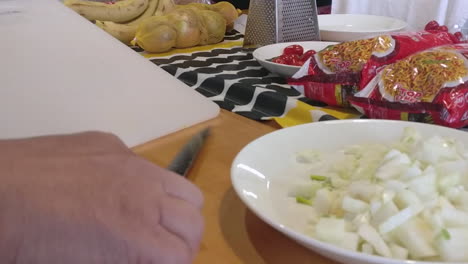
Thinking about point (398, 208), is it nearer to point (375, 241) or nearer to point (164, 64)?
point (375, 241)

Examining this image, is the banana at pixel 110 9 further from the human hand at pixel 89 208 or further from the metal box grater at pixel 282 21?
the human hand at pixel 89 208

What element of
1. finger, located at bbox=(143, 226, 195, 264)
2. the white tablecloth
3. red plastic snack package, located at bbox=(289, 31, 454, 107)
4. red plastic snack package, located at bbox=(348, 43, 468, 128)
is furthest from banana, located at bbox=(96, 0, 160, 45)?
finger, located at bbox=(143, 226, 195, 264)

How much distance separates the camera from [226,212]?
0.52 metres

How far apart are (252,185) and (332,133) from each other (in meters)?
0.18

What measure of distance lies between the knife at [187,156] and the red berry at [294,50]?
1.21 ft

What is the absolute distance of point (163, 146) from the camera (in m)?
0.70

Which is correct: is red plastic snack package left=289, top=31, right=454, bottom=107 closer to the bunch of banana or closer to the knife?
the knife

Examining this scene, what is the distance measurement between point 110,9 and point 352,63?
0.89 m

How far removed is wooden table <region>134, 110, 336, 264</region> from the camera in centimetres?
44

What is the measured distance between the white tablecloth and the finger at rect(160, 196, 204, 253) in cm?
151

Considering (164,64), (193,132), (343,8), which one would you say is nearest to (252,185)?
(193,132)

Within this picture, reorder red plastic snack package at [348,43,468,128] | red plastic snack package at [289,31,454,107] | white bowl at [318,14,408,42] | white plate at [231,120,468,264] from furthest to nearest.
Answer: white bowl at [318,14,408,42], red plastic snack package at [289,31,454,107], red plastic snack package at [348,43,468,128], white plate at [231,120,468,264]

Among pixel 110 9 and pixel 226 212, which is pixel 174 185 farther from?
pixel 110 9

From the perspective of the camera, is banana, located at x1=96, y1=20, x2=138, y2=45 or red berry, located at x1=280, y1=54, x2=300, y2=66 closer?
red berry, located at x1=280, y1=54, x2=300, y2=66
